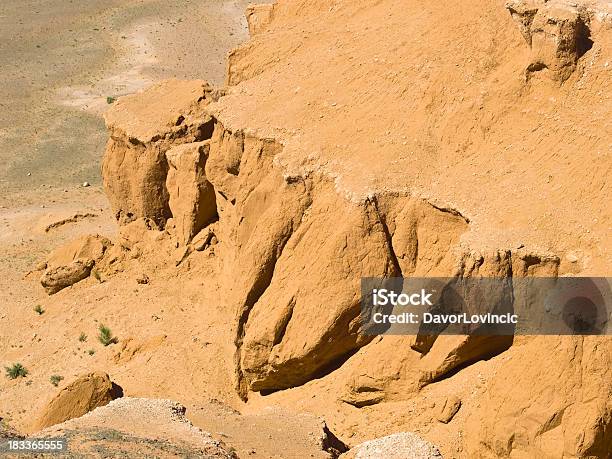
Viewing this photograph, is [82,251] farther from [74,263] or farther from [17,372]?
[17,372]

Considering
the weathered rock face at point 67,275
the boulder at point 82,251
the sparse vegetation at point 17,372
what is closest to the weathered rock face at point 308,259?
the sparse vegetation at point 17,372

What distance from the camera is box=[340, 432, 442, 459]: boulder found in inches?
527

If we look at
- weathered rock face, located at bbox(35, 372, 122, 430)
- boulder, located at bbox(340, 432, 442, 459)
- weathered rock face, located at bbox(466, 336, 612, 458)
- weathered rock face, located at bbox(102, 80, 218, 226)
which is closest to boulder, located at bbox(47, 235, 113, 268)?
weathered rock face, located at bbox(102, 80, 218, 226)

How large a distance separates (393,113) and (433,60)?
1.53 m

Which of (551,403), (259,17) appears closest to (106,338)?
(259,17)

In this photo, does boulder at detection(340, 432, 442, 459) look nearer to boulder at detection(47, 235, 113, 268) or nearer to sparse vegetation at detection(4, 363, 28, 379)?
sparse vegetation at detection(4, 363, 28, 379)

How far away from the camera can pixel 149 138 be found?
72.7 ft

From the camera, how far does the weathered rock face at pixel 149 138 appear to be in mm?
22156

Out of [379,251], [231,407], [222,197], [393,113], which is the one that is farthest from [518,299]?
[222,197]

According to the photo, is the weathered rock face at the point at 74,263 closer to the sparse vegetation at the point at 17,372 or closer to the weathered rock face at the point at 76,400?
the sparse vegetation at the point at 17,372

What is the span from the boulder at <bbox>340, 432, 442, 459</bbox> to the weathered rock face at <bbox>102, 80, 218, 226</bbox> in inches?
428

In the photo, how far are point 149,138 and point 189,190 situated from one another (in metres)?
2.04

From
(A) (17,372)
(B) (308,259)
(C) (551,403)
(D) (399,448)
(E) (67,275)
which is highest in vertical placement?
(B) (308,259)

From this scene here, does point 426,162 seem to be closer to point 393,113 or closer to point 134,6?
point 393,113
